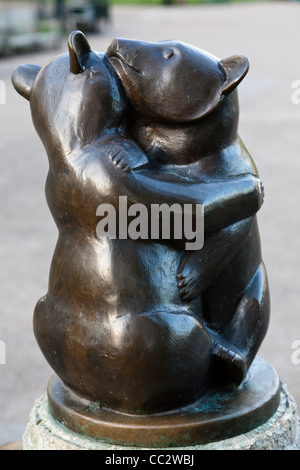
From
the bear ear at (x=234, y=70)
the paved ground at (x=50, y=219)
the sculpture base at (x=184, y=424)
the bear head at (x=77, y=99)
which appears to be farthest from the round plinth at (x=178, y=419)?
the paved ground at (x=50, y=219)

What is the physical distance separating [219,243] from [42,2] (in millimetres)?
16399

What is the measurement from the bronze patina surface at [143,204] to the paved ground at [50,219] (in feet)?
4.23

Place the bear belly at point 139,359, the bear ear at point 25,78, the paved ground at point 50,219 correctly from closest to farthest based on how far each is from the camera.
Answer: the bear belly at point 139,359
the bear ear at point 25,78
the paved ground at point 50,219

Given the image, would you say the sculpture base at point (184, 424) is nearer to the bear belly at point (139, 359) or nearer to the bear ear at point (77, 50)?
the bear belly at point (139, 359)

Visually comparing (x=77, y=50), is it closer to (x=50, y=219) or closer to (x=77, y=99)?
(x=77, y=99)

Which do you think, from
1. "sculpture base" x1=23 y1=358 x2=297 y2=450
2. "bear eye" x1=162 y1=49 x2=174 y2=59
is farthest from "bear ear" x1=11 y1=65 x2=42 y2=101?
"sculpture base" x1=23 y1=358 x2=297 y2=450

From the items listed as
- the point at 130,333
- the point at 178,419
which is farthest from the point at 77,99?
the point at 178,419

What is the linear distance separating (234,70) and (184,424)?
0.90 metres

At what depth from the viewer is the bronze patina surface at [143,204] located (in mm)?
1789

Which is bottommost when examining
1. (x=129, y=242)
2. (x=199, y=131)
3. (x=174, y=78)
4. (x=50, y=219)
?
(x=50, y=219)

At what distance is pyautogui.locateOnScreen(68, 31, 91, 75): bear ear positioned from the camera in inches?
70.6

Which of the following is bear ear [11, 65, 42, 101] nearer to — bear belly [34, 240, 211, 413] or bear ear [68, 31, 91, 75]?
bear ear [68, 31, 91, 75]

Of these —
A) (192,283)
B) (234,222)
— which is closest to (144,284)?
(192,283)

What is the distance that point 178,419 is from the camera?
1836 millimetres
